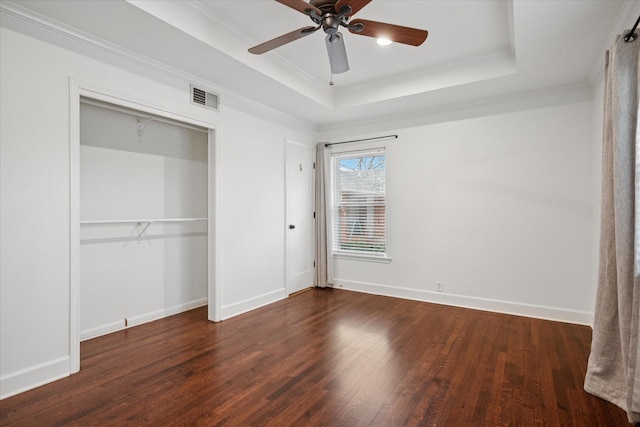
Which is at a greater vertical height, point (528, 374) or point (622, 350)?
point (622, 350)

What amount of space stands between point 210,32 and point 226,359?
2790 millimetres

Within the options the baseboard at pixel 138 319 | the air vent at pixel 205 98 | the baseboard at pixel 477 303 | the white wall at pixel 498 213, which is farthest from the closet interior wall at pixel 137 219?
the white wall at pixel 498 213

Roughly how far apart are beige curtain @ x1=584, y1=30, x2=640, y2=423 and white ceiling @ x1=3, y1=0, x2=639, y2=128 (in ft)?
1.99

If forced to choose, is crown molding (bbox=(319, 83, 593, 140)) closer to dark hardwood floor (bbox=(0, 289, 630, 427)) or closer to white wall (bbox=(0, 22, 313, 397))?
dark hardwood floor (bbox=(0, 289, 630, 427))

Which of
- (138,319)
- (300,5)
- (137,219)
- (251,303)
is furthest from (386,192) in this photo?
(138,319)

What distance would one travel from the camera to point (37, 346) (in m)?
2.38

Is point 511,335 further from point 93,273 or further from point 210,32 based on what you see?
point 93,273

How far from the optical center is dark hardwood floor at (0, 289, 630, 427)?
6.57ft

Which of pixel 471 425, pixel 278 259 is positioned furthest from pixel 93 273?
pixel 471 425

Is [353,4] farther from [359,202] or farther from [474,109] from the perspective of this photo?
[359,202]

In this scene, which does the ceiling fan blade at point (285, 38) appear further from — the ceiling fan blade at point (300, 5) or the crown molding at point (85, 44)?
the crown molding at point (85, 44)

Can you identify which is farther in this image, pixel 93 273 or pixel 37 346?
pixel 93 273

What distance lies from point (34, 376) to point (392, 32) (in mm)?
3541

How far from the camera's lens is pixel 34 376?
92.0 inches
